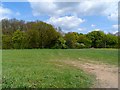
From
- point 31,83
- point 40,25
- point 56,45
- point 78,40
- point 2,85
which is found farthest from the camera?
point 78,40

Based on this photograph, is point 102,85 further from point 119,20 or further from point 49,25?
A: point 49,25

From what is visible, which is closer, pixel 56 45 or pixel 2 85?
pixel 2 85

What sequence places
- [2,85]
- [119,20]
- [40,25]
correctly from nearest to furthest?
[2,85] < [119,20] < [40,25]

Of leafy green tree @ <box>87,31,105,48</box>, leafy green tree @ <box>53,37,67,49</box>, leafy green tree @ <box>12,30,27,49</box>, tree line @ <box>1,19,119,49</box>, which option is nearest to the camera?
tree line @ <box>1,19,119,49</box>

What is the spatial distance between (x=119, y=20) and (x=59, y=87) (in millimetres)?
2064

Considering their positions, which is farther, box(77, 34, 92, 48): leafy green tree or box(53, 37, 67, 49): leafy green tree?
box(77, 34, 92, 48): leafy green tree

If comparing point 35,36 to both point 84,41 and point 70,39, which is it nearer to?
point 70,39

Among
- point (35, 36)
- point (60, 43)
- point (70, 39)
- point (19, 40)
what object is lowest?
point (60, 43)

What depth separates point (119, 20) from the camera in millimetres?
4691

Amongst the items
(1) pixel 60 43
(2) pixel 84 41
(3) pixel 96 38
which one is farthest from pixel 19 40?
(3) pixel 96 38

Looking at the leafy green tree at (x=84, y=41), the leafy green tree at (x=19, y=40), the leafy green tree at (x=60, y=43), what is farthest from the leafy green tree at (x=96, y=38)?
the leafy green tree at (x=19, y=40)

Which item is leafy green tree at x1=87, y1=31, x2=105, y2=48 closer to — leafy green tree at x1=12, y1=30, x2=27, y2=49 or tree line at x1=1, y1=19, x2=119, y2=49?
tree line at x1=1, y1=19, x2=119, y2=49

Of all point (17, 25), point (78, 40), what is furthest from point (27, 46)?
point (78, 40)

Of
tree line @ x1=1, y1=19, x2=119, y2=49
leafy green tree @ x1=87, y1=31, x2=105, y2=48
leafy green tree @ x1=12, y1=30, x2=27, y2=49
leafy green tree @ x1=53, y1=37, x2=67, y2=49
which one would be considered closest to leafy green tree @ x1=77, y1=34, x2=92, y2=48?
leafy green tree @ x1=87, y1=31, x2=105, y2=48
